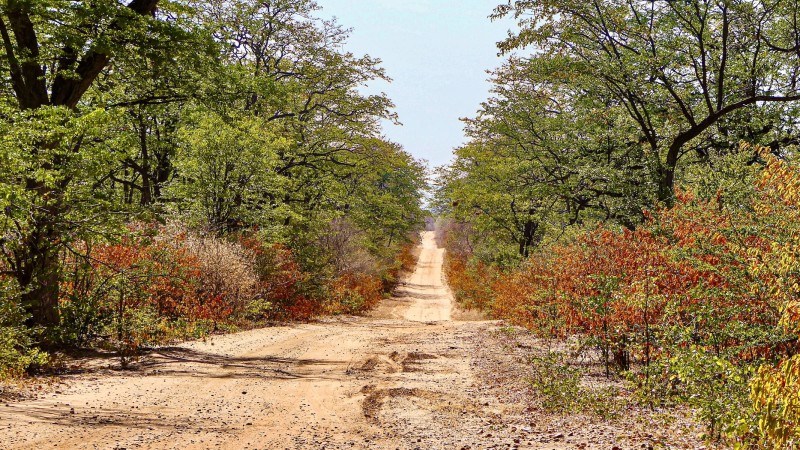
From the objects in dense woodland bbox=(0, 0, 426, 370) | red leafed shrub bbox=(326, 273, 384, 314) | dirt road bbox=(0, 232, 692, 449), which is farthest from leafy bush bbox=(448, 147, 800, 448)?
red leafed shrub bbox=(326, 273, 384, 314)

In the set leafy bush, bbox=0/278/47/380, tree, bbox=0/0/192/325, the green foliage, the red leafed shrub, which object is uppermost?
tree, bbox=0/0/192/325

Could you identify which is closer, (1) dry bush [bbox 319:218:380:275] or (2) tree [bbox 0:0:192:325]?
(2) tree [bbox 0:0:192:325]

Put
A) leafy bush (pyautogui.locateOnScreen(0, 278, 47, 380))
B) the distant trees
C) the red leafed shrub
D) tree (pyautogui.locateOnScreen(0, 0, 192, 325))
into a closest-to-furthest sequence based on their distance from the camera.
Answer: leafy bush (pyautogui.locateOnScreen(0, 278, 47, 380)), tree (pyautogui.locateOnScreen(0, 0, 192, 325)), the distant trees, the red leafed shrub

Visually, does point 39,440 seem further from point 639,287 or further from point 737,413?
point 639,287

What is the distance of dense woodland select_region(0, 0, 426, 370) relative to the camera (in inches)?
377

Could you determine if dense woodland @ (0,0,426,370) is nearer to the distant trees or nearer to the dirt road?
the dirt road

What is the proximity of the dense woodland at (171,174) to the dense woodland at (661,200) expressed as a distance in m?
8.36

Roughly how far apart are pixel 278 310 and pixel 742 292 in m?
18.8

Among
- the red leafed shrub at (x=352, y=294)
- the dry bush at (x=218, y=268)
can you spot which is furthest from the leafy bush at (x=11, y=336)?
the red leafed shrub at (x=352, y=294)

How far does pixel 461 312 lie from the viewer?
107 feet

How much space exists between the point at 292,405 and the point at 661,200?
41.5ft

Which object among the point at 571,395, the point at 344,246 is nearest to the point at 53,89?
the point at 571,395

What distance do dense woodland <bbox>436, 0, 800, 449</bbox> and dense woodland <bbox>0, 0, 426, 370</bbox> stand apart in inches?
329

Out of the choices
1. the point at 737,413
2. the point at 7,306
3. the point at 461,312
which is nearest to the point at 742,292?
the point at 737,413
